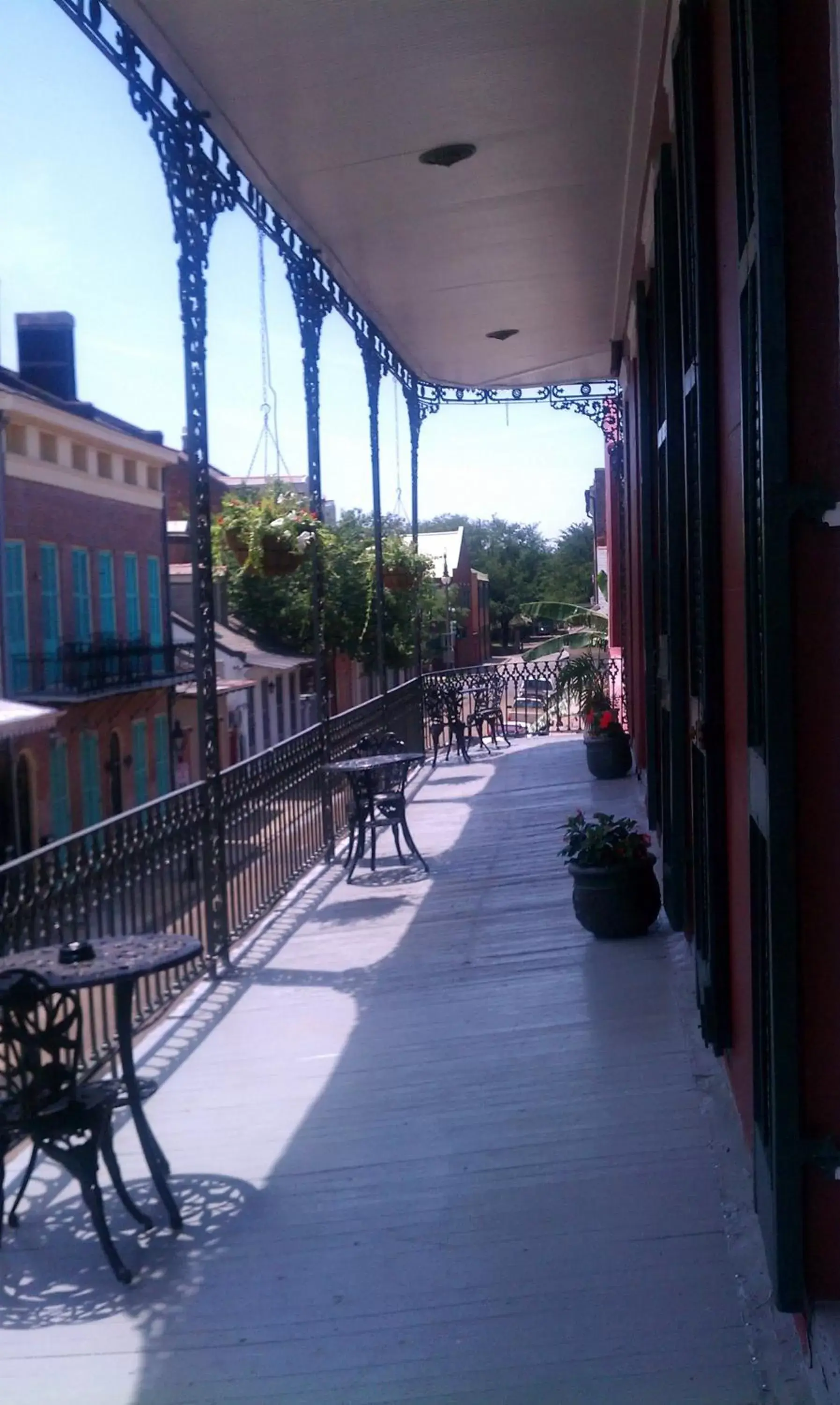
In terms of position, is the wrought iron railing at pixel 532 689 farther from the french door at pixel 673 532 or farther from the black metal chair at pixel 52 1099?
the black metal chair at pixel 52 1099

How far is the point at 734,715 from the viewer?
358cm

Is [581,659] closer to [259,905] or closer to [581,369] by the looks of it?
[581,369]

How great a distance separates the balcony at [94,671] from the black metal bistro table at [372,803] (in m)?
11.4

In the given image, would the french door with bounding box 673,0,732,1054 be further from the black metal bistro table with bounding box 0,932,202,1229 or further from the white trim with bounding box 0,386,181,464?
the white trim with bounding box 0,386,181,464

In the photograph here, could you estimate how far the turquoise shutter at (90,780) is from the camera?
21.1 meters

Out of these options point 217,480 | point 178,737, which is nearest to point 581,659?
point 178,737

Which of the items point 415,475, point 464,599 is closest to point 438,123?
point 415,475

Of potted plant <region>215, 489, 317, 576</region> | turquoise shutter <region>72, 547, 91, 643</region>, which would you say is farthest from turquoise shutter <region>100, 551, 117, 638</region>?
potted plant <region>215, 489, 317, 576</region>

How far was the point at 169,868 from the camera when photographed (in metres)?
5.96

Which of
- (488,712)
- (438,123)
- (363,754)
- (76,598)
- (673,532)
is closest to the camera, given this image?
(673,532)

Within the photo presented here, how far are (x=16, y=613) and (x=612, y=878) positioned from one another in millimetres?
14764

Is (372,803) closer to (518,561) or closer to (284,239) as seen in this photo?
(284,239)

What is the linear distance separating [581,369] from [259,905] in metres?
8.04

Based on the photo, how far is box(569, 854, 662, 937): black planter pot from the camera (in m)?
5.91
